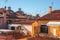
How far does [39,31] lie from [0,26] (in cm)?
1367

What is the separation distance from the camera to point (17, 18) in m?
51.7

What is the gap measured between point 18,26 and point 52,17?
10.8 m

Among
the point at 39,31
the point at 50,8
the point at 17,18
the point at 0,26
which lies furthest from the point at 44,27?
the point at 17,18

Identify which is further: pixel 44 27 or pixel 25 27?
pixel 25 27

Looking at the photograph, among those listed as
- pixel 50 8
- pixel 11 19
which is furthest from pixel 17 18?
pixel 50 8

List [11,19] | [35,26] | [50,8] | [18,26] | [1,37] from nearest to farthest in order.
A: [1,37] < [35,26] < [50,8] < [18,26] < [11,19]

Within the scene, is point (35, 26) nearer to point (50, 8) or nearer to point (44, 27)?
point (44, 27)

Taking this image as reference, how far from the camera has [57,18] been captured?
33.2 meters

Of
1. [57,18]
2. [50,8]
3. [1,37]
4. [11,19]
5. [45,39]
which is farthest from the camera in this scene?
[11,19]

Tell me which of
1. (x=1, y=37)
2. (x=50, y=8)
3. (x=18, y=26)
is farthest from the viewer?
(x=18, y=26)

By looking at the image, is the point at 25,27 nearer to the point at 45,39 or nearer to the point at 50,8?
the point at 50,8

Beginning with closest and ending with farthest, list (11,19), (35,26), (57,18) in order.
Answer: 1. (57,18)
2. (35,26)
3. (11,19)

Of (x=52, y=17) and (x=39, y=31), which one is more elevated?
(x=52, y=17)

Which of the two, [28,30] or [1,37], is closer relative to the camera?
[1,37]
